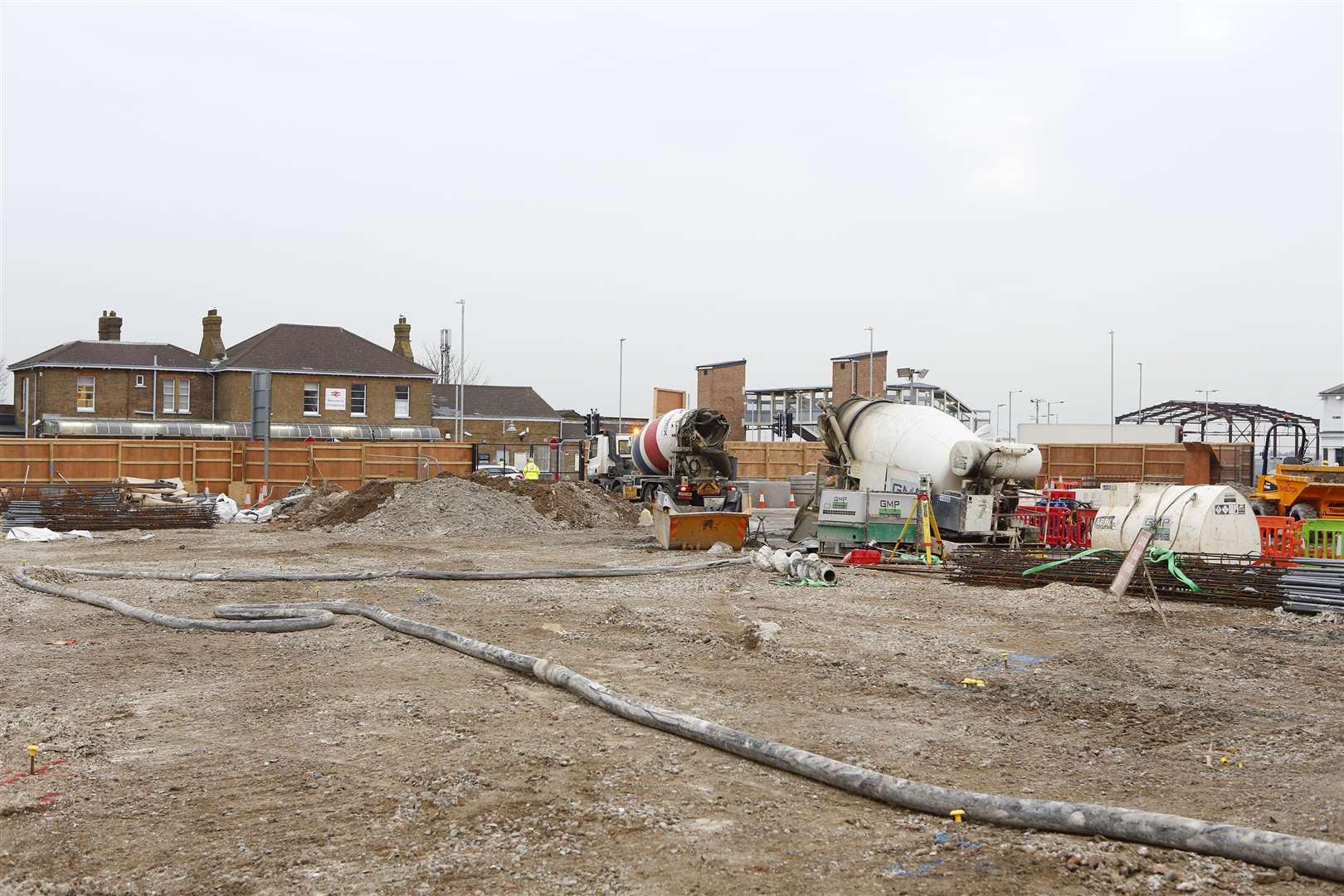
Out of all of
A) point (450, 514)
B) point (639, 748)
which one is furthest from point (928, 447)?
point (639, 748)

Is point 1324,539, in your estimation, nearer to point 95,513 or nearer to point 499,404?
point 95,513

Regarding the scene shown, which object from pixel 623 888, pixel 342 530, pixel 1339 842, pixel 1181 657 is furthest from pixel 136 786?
pixel 342 530

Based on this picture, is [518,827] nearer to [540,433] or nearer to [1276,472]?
[1276,472]

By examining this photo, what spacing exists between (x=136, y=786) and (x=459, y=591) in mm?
9559

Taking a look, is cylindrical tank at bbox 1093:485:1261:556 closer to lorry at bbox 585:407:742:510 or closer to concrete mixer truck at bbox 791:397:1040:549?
concrete mixer truck at bbox 791:397:1040:549

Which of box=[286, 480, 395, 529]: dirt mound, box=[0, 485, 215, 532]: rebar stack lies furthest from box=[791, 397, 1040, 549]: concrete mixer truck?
box=[0, 485, 215, 532]: rebar stack

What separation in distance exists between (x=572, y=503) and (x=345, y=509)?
19.2 ft

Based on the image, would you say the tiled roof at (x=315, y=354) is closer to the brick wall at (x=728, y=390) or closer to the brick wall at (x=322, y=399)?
the brick wall at (x=322, y=399)

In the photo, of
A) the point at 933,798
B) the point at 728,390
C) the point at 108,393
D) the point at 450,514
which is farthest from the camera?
the point at 728,390

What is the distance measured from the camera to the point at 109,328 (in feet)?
194

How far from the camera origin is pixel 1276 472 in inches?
1024

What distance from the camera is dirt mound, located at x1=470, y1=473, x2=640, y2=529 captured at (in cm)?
3019

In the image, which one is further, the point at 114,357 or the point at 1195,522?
the point at 114,357

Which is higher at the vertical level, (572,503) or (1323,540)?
(1323,540)
